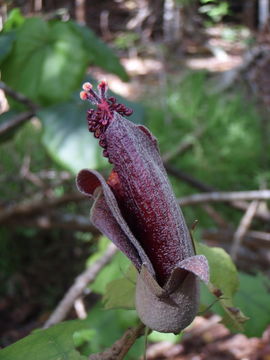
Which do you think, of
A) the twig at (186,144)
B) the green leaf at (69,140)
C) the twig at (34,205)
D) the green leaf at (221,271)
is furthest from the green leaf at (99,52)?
the green leaf at (221,271)

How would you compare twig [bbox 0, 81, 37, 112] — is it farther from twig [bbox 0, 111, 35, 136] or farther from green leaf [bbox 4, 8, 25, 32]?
green leaf [bbox 4, 8, 25, 32]

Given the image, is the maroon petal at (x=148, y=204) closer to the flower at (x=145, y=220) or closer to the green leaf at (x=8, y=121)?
the flower at (x=145, y=220)

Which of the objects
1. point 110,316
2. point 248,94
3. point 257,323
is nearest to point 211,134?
point 248,94

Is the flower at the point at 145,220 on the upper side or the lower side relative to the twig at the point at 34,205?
upper

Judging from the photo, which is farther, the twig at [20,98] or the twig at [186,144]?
the twig at [186,144]

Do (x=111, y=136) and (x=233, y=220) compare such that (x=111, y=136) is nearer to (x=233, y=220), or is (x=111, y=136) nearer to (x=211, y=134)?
(x=233, y=220)

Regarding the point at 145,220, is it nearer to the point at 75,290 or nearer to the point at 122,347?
the point at 122,347
